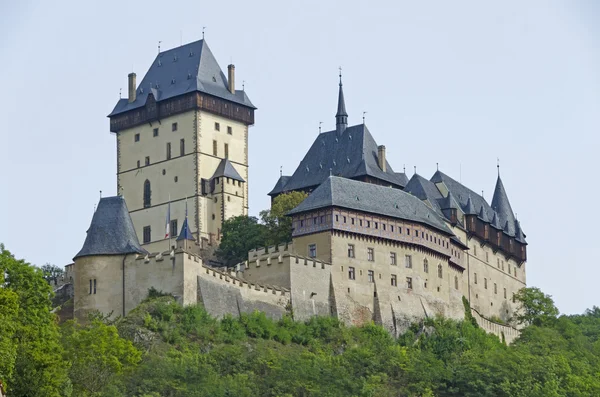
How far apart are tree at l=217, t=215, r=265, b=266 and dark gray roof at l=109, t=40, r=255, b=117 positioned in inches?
403

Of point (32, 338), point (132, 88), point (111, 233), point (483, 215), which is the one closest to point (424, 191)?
point (483, 215)

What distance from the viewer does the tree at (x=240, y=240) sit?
98.7 m

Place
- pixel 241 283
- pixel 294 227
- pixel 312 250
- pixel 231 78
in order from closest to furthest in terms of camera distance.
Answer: pixel 241 283
pixel 312 250
pixel 294 227
pixel 231 78

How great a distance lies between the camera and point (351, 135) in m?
106

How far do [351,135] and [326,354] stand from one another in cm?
2472

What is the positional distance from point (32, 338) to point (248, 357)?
15479mm

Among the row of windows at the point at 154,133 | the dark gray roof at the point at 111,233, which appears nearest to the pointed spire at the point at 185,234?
the row of windows at the point at 154,133

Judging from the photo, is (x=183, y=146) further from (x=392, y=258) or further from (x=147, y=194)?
(x=392, y=258)

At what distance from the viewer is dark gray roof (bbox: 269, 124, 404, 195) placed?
10344 cm

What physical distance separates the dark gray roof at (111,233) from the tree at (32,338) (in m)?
13.9

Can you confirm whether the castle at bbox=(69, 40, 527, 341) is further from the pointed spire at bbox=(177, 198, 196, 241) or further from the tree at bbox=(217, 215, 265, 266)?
the tree at bbox=(217, 215, 265, 266)

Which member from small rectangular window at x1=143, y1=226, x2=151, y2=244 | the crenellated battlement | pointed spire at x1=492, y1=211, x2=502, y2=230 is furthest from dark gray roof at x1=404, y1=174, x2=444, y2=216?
the crenellated battlement

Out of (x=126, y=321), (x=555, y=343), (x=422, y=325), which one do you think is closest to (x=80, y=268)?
(x=126, y=321)

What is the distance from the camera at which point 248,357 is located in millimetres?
80750
